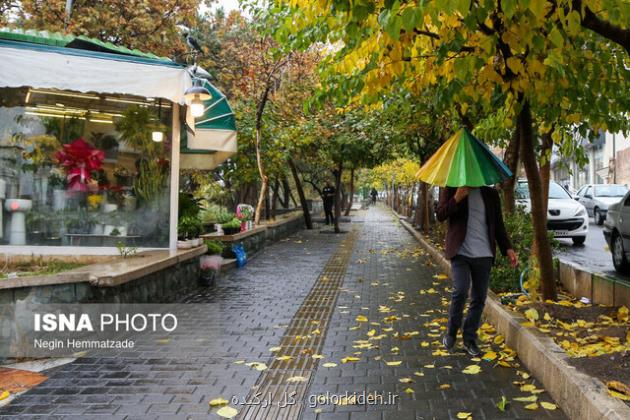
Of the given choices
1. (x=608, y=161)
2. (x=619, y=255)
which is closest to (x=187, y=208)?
(x=619, y=255)

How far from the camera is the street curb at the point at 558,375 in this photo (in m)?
3.38

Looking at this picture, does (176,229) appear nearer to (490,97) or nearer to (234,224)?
(234,224)

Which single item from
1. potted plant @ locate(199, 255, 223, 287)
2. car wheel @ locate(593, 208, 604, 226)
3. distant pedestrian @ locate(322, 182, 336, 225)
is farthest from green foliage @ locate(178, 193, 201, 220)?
car wheel @ locate(593, 208, 604, 226)

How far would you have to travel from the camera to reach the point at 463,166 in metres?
5.27

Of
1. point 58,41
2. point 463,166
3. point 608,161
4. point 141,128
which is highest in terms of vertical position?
point 608,161

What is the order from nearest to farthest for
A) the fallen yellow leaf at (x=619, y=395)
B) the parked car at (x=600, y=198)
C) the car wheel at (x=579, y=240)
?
the fallen yellow leaf at (x=619, y=395) → the car wheel at (x=579, y=240) → the parked car at (x=600, y=198)

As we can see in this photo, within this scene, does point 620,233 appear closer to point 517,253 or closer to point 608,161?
point 517,253

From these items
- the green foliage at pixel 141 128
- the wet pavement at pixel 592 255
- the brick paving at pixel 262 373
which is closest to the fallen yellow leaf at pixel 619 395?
the brick paving at pixel 262 373

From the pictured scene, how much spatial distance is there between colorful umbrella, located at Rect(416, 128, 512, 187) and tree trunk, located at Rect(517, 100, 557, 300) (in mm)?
761

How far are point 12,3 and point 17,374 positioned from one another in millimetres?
13085

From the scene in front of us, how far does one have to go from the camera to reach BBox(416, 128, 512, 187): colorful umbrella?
5.18 m

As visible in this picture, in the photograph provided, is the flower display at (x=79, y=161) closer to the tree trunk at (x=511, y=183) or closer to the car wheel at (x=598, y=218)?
the tree trunk at (x=511, y=183)

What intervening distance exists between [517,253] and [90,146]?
6673 millimetres

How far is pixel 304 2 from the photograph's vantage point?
18.9ft
